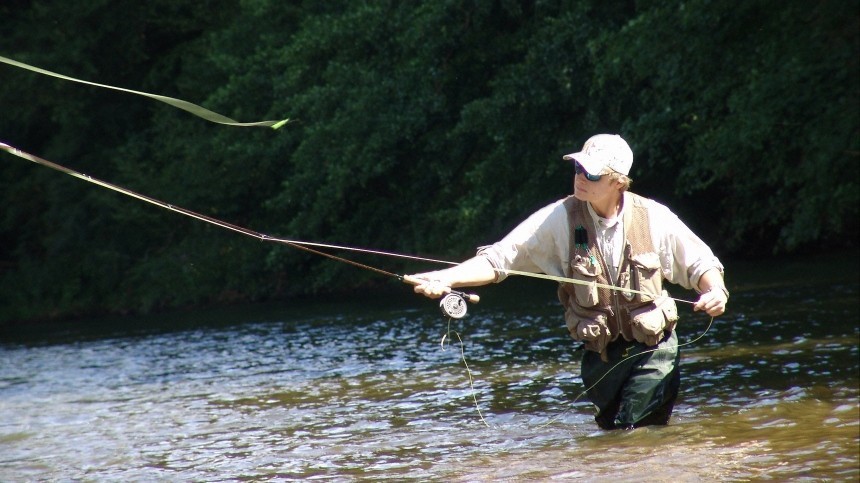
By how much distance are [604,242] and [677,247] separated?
1.12 feet

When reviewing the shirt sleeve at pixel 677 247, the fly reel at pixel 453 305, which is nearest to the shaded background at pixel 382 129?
the shirt sleeve at pixel 677 247

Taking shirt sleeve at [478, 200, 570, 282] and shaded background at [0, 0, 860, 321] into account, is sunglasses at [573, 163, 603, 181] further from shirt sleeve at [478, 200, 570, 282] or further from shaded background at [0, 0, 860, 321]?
shaded background at [0, 0, 860, 321]

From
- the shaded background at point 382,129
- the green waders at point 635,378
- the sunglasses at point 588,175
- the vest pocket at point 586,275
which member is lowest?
the green waders at point 635,378

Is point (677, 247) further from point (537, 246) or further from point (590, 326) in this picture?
point (537, 246)

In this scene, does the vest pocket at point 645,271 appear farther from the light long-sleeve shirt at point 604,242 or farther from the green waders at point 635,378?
the green waders at point 635,378

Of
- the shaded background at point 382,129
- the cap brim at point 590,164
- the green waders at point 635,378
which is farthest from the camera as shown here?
the shaded background at point 382,129

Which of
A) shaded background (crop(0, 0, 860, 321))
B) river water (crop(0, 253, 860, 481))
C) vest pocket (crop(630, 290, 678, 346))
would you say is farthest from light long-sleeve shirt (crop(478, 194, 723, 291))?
shaded background (crop(0, 0, 860, 321))

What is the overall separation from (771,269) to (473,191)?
214 inches

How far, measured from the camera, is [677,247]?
18.0ft

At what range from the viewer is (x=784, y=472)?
18.1 feet

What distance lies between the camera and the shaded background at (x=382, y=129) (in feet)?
51.7

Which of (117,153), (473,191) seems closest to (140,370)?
(473,191)

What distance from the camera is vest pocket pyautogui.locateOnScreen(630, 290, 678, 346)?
5.47m

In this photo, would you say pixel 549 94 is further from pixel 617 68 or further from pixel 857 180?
pixel 857 180
